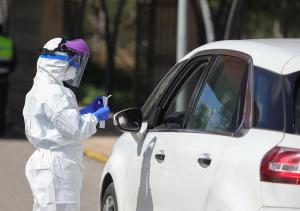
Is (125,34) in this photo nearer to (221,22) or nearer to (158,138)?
(221,22)

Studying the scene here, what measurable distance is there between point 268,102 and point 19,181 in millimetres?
6712

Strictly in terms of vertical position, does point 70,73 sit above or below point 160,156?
above

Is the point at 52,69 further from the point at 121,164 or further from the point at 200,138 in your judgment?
the point at 200,138

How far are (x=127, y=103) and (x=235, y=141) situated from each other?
20006mm

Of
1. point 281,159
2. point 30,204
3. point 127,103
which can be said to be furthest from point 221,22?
point 281,159

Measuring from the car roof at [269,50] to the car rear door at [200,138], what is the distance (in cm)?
7

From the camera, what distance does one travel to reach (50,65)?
5.69 metres

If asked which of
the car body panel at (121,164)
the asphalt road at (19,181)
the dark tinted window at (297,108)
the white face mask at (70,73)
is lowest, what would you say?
the asphalt road at (19,181)

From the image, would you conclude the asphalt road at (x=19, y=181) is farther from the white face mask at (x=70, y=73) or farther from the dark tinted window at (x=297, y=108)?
the dark tinted window at (x=297, y=108)

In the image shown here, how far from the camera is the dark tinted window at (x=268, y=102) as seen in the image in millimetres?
4449

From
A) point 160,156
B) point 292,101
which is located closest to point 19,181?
point 160,156

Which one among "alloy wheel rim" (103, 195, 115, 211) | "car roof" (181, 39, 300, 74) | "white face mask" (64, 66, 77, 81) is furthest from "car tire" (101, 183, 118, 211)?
"car roof" (181, 39, 300, 74)

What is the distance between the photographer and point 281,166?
424 cm

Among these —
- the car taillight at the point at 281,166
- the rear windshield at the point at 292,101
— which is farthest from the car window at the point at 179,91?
the car taillight at the point at 281,166
